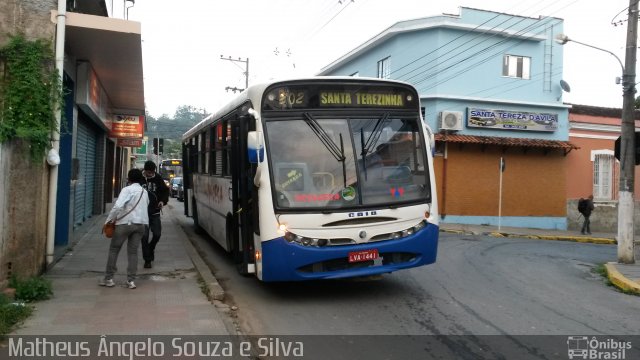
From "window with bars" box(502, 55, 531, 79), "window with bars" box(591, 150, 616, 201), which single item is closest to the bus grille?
"window with bars" box(502, 55, 531, 79)

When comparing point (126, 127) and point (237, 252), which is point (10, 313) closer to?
point (237, 252)

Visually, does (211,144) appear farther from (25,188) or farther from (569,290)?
(569,290)

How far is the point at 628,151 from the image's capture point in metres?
11.9

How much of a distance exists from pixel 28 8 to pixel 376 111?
5.03 meters

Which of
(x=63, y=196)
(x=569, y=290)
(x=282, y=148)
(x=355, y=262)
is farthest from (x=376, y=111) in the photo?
(x=63, y=196)

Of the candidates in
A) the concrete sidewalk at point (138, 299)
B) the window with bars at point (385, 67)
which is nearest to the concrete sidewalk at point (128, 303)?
the concrete sidewalk at point (138, 299)

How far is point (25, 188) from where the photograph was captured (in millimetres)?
7289

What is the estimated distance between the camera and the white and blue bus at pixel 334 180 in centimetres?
665

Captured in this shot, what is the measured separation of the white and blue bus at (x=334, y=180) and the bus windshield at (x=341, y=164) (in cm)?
1

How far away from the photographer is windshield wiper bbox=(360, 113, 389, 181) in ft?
22.9

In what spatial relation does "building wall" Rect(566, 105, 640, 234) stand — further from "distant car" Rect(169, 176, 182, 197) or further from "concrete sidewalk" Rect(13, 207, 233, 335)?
"distant car" Rect(169, 176, 182, 197)

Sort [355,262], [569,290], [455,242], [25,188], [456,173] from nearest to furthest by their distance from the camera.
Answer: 1. [355,262]
2. [25,188]
3. [569,290]
4. [455,242]
5. [456,173]

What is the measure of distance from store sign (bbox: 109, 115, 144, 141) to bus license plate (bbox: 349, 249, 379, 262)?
15135 mm

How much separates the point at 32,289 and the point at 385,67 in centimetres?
2163
